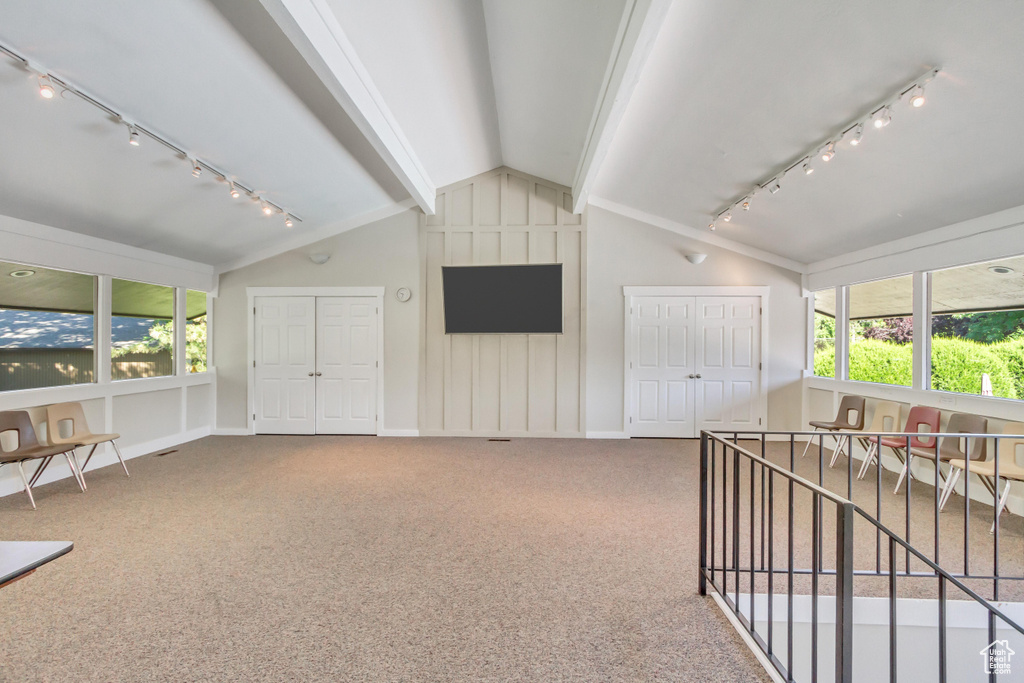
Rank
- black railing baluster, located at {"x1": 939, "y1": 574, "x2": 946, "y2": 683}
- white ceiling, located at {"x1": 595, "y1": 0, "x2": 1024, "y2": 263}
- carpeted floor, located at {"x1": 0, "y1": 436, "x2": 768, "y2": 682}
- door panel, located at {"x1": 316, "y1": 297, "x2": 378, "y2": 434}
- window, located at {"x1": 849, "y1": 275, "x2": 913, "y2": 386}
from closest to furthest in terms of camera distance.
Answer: black railing baluster, located at {"x1": 939, "y1": 574, "x2": 946, "y2": 683} < carpeted floor, located at {"x1": 0, "y1": 436, "x2": 768, "y2": 682} < white ceiling, located at {"x1": 595, "y1": 0, "x2": 1024, "y2": 263} < window, located at {"x1": 849, "y1": 275, "x2": 913, "y2": 386} < door panel, located at {"x1": 316, "y1": 297, "x2": 378, "y2": 434}

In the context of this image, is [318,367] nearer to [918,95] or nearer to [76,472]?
[76,472]

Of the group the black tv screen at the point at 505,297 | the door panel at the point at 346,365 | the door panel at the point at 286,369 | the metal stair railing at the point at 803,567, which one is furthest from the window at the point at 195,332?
the metal stair railing at the point at 803,567

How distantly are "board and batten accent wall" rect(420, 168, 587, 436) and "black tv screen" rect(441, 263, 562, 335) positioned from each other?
133 millimetres

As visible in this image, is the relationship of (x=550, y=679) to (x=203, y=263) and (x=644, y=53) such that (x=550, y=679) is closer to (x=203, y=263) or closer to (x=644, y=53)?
(x=644, y=53)

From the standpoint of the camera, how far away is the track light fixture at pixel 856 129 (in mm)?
2676

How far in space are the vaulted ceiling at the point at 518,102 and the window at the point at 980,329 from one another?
1.80 ft

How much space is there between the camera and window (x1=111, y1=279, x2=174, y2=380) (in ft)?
17.1

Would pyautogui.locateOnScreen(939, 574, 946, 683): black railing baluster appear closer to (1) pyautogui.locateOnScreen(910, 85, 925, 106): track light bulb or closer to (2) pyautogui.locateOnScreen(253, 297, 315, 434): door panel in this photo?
(1) pyautogui.locateOnScreen(910, 85, 925, 106): track light bulb

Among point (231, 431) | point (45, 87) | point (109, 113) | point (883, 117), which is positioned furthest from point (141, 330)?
point (883, 117)

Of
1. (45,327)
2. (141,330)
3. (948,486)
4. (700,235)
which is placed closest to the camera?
(948,486)

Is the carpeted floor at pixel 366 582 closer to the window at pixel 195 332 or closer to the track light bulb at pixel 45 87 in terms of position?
the window at pixel 195 332

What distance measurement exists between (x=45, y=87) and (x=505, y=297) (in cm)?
457

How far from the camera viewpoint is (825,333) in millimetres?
6059

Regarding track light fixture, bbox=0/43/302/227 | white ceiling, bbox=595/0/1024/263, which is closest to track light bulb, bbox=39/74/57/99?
track light fixture, bbox=0/43/302/227
